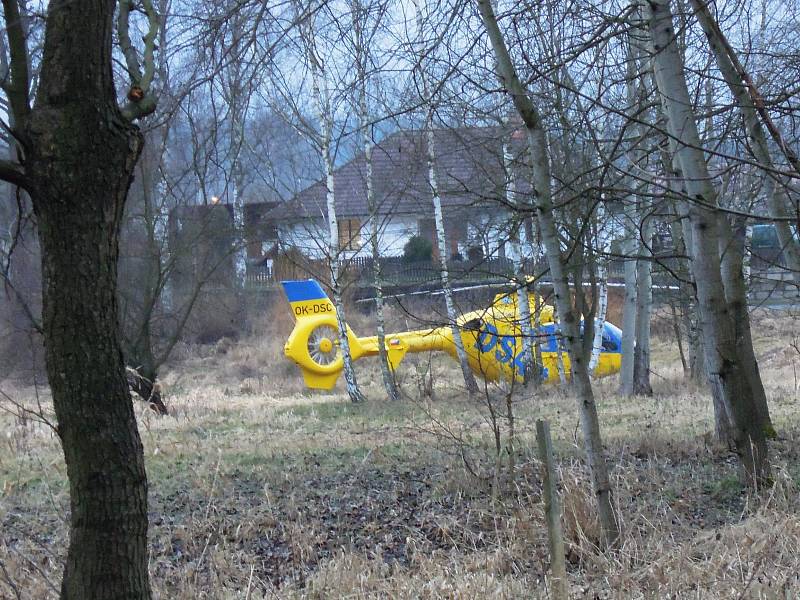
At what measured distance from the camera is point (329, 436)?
465 inches

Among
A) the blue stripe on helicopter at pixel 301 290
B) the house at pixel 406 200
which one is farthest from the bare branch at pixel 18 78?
the blue stripe on helicopter at pixel 301 290

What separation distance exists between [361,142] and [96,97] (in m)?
14.6

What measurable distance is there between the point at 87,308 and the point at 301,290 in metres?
16.7

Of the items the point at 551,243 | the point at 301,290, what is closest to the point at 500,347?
the point at 551,243

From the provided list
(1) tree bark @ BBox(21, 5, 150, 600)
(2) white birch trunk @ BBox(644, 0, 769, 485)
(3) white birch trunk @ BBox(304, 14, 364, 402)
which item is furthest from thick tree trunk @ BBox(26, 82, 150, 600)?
(3) white birch trunk @ BBox(304, 14, 364, 402)

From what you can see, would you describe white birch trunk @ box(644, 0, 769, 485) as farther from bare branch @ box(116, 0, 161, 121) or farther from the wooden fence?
the wooden fence

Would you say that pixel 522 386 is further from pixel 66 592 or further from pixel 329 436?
pixel 66 592

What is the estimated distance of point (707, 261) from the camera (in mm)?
6242

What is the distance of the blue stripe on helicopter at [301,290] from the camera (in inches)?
790

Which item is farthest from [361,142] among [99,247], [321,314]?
[99,247]

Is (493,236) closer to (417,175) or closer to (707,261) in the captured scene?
(707,261)

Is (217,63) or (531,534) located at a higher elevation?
(217,63)

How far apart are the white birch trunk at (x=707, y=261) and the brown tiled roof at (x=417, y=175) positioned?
126 centimetres

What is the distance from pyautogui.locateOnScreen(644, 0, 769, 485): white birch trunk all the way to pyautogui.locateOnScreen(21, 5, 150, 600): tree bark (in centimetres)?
341
